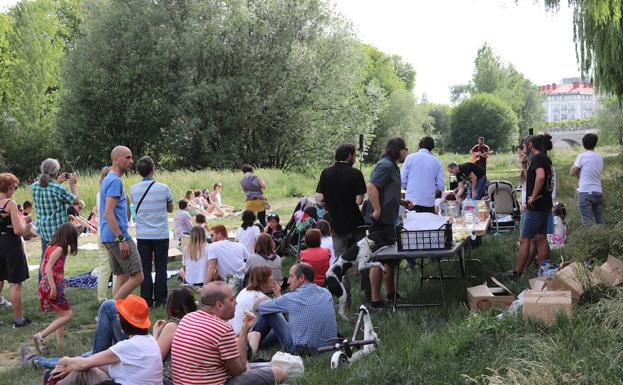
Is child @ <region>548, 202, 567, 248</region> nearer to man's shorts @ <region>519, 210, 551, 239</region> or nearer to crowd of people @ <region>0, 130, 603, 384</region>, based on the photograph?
crowd of people @ <region>0, 130, 603, 384</region>

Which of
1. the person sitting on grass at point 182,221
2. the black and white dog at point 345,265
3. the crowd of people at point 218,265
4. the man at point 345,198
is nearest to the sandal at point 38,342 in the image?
the crowd of people at point 218,265

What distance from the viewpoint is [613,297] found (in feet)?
19.5

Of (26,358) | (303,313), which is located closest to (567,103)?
(303,313)

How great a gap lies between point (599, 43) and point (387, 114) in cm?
5685

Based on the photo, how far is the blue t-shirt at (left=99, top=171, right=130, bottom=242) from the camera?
26.1ft

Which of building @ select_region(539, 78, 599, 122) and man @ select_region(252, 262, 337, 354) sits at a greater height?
building @ select_region(539, 78, 599, 122)

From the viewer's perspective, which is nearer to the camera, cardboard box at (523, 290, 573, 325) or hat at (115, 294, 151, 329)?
hat at (115, 294, 151, 329)

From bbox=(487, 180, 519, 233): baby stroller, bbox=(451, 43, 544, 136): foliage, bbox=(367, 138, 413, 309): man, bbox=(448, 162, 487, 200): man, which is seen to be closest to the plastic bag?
bbox=(367, 138, 413, 309): man

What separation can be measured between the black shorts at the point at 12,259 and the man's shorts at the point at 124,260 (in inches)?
39.5

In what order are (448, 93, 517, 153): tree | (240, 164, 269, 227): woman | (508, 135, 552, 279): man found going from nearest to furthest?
1. (508, 135, 552, 279): man
2. (240, 164, 269, 227): woman
3. (448, 93, 517, 153): tree

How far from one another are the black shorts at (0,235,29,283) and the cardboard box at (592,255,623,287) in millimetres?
5837

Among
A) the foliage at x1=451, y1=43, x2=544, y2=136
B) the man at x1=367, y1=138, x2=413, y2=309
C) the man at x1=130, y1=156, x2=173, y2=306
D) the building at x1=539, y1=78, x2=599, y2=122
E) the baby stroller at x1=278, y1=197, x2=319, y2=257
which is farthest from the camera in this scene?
the building at x1=539, y1=78, x2=599, y2=122

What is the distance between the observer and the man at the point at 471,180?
13.8 metres

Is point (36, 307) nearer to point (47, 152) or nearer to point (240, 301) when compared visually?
point (240, 301)
